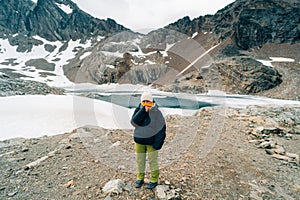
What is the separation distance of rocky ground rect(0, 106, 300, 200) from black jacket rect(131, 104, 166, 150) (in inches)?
40.9

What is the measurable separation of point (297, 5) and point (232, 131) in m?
122

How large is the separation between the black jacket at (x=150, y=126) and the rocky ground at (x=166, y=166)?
1.04 metres

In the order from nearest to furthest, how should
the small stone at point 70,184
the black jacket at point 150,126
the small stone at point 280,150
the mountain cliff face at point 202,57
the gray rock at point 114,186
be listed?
the black jacket at point 150,126, the gray rock at point 114,186, the small stone at point 70,184, the small stone at point 280,150, the mountain cliff face at point 202,57

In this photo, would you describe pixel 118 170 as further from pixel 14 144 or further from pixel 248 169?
pixel 14 144

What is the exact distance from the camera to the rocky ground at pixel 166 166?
157 inches

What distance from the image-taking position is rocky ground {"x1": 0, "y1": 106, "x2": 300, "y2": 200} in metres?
3.98

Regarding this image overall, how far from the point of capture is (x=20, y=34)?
199125mm

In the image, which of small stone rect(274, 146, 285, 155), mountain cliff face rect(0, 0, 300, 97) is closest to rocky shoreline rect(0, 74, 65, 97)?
small stone rect(274, 146, 285, 155)

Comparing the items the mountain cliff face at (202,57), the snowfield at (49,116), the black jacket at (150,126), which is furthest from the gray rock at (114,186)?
the mountain cliff face at (202,57)

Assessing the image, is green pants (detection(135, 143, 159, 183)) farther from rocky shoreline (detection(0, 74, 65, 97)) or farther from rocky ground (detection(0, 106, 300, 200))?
rocky shoreline (detection(0, 74, 65, 97))

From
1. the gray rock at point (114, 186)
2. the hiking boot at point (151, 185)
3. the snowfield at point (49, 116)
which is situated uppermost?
the snowfield at point (49, 116)

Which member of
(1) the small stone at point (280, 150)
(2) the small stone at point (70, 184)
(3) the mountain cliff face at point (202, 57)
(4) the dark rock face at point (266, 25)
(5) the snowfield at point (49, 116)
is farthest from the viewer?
(4) the dark rock face at point (266, 25)

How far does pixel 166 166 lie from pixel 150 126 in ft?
6.85

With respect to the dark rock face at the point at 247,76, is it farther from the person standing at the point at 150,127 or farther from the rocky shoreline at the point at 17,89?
the person standing at the point at 150,127
